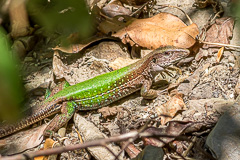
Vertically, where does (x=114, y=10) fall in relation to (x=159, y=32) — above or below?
above

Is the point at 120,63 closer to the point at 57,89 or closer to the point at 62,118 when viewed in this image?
the point at 57,89

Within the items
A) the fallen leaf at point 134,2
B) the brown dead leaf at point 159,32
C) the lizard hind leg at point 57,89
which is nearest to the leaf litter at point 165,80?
the brown dead leaf at point 159,32

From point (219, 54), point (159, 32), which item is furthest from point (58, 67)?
point (219, 54)

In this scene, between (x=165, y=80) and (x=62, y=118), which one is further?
(x=165, y=80)

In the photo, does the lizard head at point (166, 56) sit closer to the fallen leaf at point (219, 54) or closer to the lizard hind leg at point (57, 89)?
the fallen leaf at point (219, 54)

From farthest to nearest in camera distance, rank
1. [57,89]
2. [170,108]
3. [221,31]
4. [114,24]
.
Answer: [114,24]
[57,89]
[221,31]
[170,108]

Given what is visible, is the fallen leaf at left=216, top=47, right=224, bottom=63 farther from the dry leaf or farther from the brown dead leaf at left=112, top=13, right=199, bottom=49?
the brown dead leaf at left=112, top=13, right=199, bottom=49

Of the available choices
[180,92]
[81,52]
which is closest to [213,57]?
[180,92]
